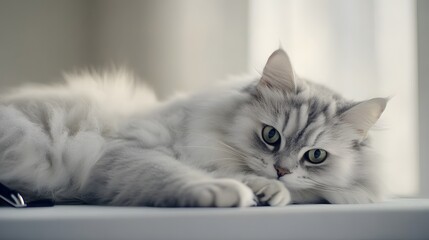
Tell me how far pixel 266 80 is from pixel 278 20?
951mm

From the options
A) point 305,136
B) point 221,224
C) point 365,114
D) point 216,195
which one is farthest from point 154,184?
point 365,114

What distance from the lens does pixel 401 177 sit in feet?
6.26

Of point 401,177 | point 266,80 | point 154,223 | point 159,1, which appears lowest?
point 401,177

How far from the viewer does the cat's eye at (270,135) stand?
4.60 ft

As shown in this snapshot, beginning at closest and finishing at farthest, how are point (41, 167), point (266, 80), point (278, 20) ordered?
1. point (41, 167)
2. point (266, 80)
3. point (278, 20)

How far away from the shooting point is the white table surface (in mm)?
841

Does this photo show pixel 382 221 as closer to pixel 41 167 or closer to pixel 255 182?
pixel 255 182

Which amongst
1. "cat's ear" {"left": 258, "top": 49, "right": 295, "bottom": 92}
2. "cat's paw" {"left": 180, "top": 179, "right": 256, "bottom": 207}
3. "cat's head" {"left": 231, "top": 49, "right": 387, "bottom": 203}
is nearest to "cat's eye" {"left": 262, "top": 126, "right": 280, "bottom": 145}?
"cat's head" {"left": 231, "top": 49, "right": 387, "bottom": 203}

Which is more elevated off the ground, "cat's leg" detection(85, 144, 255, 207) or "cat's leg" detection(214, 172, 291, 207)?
"cat's leg" detection(85, 144, 255, 207)

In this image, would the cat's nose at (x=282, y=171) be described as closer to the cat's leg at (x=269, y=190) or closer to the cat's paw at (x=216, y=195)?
the cat's leg at (x=269, y=190)

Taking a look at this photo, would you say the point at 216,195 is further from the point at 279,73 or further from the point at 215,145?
the point at 279,73

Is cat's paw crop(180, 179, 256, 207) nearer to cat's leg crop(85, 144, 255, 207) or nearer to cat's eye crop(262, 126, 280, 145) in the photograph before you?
cat's leg crop(85, 144, 255, 207)

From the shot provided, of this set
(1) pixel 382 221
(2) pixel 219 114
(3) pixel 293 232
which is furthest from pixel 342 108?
(3) pixel 293 232

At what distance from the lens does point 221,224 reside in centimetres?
90
